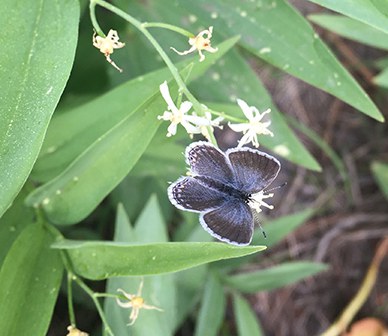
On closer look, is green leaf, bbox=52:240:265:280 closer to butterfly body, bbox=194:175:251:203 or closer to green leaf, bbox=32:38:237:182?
butterfly body, bbox=194:175:251:203

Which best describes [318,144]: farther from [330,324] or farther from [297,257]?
[330,324]

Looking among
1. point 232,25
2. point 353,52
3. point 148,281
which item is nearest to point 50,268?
point 148,281

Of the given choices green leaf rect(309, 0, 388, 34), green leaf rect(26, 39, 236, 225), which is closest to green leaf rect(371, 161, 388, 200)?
green leaf rect(26, 39, 236, 225)

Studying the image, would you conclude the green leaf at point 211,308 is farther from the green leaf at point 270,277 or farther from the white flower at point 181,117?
the white flower at point 181,117

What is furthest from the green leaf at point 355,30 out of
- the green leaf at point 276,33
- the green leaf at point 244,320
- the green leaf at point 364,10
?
the green leaf at point 244,320

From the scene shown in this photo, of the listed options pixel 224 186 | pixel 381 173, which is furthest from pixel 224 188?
pixel 381 173
